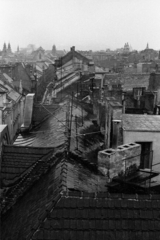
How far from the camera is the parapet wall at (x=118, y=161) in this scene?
9.37m

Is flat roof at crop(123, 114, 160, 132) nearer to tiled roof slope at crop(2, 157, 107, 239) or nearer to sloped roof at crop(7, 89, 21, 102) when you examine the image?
tiled roof slope at crop(2, 157, 107, 239)

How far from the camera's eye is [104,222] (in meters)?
6.62

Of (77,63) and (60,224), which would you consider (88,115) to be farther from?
(77,63)

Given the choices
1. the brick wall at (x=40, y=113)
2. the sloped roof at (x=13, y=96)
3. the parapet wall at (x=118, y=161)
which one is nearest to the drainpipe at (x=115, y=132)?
the parapet wall at (x=118, y=161)

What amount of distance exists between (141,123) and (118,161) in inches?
204

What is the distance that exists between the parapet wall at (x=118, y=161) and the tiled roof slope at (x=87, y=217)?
1.79 metres

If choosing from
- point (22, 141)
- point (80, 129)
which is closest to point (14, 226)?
point (22, 141)

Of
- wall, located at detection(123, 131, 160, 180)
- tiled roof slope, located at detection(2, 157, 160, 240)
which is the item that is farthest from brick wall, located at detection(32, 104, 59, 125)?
tiled roof slope, located at detection(2, 157, 160, 240)

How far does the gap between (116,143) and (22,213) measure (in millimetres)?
6201

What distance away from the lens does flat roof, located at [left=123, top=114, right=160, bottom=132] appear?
1366cm

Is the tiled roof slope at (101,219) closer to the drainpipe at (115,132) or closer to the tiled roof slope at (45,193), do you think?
the tiled roof slope at (45,193)

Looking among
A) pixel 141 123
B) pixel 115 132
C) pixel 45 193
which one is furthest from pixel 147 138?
pixel 45 193

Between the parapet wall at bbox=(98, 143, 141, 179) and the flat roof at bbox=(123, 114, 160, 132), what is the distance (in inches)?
138

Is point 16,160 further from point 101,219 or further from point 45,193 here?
point 101,219
